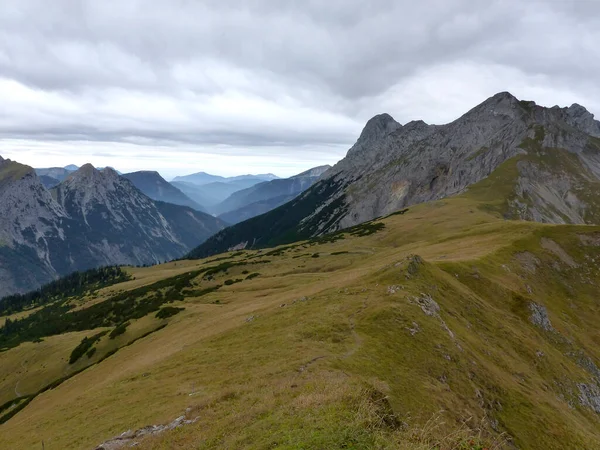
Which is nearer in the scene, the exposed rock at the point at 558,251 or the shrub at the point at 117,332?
the exposed rock at the point at 558,251

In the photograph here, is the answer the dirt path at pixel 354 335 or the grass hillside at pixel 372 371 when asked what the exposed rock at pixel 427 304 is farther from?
the dirt path at pixel 354 335

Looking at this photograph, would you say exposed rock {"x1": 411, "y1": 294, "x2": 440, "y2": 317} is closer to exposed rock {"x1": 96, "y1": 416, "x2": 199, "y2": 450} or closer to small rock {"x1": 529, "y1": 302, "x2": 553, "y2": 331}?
small rock {"x1": 529, "y1": 302, "x2": 553, "y2": 331}

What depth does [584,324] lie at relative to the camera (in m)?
61.4

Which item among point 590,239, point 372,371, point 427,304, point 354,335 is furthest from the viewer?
point 590,239

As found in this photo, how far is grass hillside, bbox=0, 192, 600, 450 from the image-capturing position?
20.4 m

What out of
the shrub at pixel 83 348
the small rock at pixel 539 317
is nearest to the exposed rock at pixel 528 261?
the small rock at pixel 539 317


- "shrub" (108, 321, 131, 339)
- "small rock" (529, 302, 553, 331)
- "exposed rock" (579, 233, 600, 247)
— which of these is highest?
"exposed rock" (579, 233, 600, 247)

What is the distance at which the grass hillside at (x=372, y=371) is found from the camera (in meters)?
20.4

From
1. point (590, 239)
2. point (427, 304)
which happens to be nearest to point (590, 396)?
point (427, 304)

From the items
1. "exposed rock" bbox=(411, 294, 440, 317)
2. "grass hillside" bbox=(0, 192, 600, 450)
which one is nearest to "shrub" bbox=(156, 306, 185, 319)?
"grass hillside" bbox=(0, 192, 600, 450)

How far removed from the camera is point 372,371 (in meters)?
27.9

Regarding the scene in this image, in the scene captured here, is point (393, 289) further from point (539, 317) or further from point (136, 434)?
point (136, 434)

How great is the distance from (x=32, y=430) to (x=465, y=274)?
53708mm

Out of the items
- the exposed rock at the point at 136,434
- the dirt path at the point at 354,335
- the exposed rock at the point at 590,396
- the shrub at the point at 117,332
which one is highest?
the dirt path at the point at 354,335
